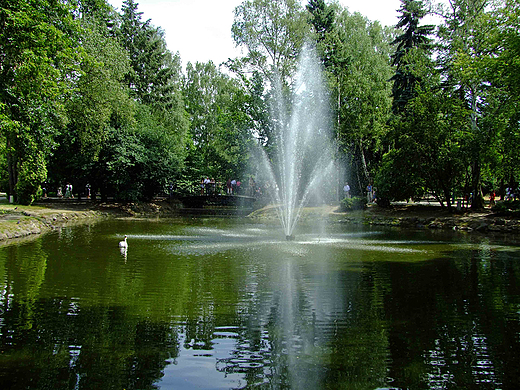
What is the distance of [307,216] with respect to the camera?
108 feet

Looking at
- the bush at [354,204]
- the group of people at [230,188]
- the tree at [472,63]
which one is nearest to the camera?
the tree at [472,63]

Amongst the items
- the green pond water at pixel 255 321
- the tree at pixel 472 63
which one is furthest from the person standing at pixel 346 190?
the green pond water at pixel 255 321

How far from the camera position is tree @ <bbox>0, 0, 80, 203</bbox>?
16.4m

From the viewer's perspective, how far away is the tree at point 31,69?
1641 centimetres

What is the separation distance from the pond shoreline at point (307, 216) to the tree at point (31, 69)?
2.88 meters

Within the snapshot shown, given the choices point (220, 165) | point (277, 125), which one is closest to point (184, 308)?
point (277, 125)

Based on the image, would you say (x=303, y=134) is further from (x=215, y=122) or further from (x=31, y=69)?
(x=31, y=69)

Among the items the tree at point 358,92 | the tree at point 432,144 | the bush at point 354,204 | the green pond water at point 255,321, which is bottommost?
the green pond water at point 255,321

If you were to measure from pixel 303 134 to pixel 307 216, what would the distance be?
9036 mm

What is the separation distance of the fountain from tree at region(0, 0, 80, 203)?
19.7 meters

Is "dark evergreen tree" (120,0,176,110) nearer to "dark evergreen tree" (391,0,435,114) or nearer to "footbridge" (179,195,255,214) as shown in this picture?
"footbridge" (179,195,255,214)

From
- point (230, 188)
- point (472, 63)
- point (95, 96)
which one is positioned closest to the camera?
point (472, 63)

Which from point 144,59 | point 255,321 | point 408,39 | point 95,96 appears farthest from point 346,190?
point 255,321

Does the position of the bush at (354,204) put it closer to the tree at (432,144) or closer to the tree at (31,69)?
the tree at (432,144)
